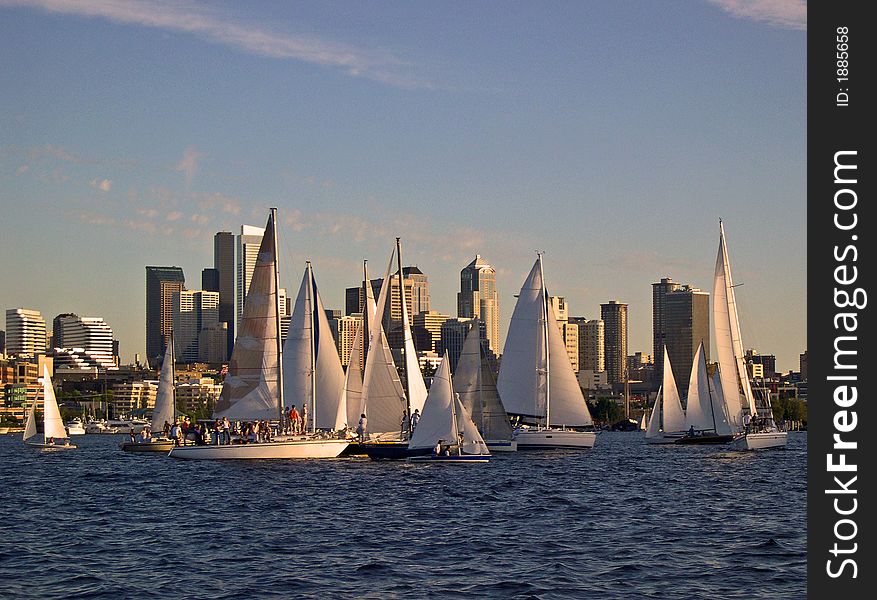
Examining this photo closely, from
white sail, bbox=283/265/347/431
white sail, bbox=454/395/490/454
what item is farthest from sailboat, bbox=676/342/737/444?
white sail, bbox=454/395/490/454

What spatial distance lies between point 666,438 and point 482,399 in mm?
39686

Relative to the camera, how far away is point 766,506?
4878cm

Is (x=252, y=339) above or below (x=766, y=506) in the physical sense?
above

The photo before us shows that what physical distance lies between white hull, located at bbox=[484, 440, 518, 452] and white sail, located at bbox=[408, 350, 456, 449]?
16857mm

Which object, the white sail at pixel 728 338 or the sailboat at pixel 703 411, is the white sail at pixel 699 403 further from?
the white sail at pixel 728 338

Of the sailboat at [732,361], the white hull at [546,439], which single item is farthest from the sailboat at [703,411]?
the white hull at [546,439]

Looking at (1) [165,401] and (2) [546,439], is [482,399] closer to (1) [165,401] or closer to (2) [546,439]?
(2) [546,439]

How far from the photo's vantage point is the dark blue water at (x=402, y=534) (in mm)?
29734

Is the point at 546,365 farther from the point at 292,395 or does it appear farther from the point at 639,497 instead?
the point at 639,497

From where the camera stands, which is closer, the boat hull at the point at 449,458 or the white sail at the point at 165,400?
the boat hull at the point at 449,458

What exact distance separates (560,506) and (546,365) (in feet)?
148

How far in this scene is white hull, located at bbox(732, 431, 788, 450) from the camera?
95.1 metres

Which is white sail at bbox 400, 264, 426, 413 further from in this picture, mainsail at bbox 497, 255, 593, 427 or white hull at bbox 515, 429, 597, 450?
mainsail at bbox 497, 255, 593, 427
